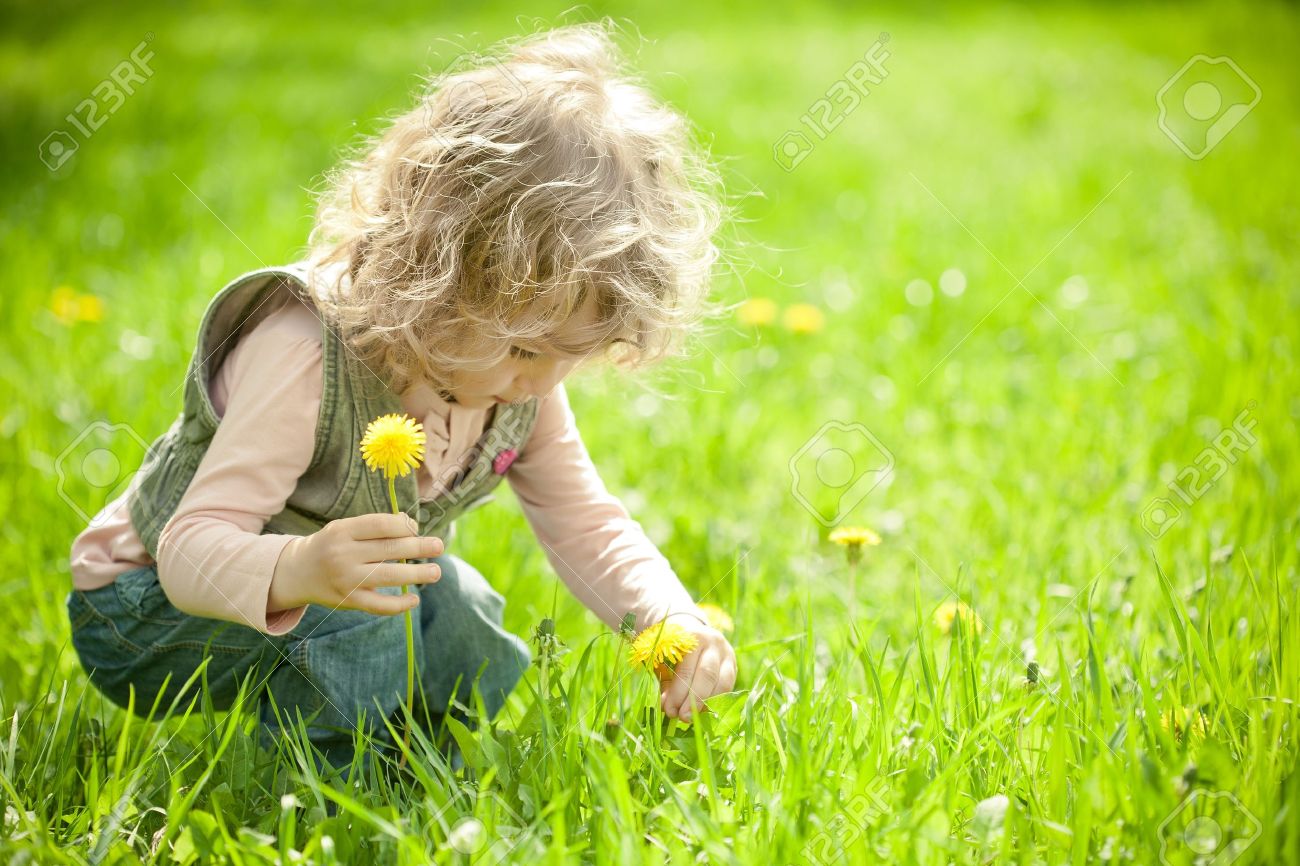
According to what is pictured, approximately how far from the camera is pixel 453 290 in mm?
1324

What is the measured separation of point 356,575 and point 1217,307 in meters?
2.72

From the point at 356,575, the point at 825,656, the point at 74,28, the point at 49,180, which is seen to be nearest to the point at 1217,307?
the point at 825,656

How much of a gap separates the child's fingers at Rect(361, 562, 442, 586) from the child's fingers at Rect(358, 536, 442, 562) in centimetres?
1

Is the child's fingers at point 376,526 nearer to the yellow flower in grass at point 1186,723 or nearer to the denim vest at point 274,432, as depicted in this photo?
the denim vest at point 274,432

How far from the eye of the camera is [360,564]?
3.80ft

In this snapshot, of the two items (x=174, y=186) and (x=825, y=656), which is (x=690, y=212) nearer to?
(x=825, y=656)
